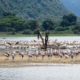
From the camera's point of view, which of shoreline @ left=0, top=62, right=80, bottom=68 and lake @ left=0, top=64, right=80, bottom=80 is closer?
lake @ left=0, top=64, right=80, bottom=80

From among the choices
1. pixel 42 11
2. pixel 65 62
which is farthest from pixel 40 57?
pixel 42 11

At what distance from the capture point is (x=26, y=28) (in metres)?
96.9

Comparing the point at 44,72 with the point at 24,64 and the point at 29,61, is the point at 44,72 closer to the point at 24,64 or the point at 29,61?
the point at 24,64

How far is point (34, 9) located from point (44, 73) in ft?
512

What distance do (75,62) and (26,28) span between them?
77539mm

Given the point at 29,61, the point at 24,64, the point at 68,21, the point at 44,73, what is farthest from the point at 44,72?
the point at 68,21

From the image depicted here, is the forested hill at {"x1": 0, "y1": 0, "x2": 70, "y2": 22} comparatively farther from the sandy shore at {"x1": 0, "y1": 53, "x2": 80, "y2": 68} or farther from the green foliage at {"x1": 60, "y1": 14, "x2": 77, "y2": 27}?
the sandy shore at {"x1": 0, "y1": 53, "x2": 80, "y2": 68}

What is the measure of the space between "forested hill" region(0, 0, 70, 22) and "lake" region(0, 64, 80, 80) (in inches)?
5375

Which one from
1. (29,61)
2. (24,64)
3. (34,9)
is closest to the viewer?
(24,64)

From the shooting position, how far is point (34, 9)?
17150 centimetres

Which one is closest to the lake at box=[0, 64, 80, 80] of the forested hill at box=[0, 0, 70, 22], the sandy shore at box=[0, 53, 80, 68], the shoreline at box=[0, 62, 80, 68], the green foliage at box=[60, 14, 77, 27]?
the shoreline at box=[0, 62, 80, 68]

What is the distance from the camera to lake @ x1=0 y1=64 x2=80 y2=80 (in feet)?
51.9

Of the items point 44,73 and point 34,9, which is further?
point 34,9

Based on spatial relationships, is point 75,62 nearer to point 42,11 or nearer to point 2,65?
point 2,65
